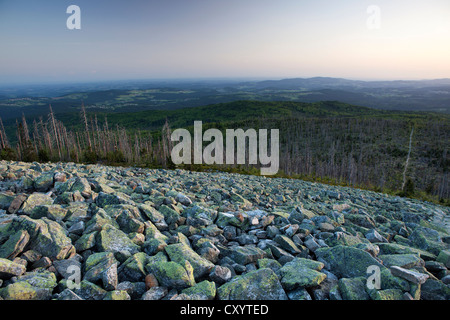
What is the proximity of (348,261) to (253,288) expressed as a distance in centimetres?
299

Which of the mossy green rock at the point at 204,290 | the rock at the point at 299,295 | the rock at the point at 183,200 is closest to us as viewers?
the mossy green rock at the point at 204,290

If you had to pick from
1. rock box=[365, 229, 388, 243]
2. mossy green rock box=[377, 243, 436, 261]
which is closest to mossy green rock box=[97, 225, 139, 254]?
mossy green rock box=[377, 243, 436, 261]

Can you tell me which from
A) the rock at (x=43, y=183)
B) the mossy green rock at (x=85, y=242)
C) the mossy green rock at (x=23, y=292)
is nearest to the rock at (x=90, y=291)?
the mossy green rock at (x=23, y=292)

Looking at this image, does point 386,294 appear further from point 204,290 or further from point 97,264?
point 97,264

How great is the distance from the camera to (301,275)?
502 centimetres

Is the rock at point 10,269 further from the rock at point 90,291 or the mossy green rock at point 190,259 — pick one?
the mossy green rock at point 190,259

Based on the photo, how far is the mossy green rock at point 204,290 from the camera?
449 cm

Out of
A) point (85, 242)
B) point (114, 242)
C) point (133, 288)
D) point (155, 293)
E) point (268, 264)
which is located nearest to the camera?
point (155, 293)

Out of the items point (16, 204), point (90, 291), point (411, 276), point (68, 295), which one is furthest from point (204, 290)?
point (16, 204)

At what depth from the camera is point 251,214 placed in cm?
993

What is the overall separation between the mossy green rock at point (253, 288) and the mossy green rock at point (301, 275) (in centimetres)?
27

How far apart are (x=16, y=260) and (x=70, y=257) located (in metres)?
0.96

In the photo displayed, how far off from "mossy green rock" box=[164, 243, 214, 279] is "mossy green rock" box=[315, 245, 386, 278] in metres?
3.31
